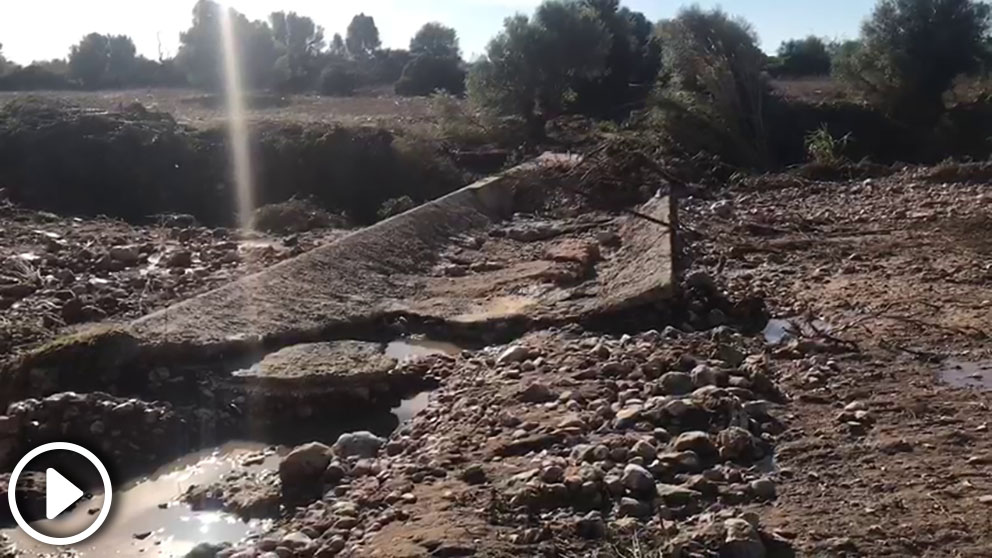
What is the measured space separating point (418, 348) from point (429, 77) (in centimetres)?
2915

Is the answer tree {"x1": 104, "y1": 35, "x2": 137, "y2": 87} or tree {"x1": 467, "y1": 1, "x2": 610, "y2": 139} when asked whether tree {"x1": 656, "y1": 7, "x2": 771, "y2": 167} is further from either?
tree {"x1": 104, "y1": 35, "x2": 137, "y2": 87}

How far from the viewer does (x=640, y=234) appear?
9.12 metres

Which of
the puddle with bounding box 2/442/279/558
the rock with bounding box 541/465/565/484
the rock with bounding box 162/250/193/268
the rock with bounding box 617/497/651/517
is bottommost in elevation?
the puddle with bounding box 2/442/279/558

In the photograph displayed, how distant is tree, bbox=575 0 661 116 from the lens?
76.0 ft

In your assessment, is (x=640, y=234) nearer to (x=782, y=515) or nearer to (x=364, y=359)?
(x=364, y=359)

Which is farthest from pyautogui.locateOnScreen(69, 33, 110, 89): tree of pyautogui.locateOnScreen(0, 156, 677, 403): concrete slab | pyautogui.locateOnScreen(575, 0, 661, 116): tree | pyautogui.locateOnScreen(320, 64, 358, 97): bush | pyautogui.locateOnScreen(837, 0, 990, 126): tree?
pyautogui.locateOnScreen(0, 156, 677, 403): concrete slab

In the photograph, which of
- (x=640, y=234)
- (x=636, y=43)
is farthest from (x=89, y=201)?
(x=636, y=43)

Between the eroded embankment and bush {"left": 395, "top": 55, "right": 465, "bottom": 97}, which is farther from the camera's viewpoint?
bush {"left": 395, "top": 55, "right": 465, "bottom": 97}

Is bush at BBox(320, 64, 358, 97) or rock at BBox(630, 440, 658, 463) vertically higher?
bush at BBox(320, 64, 358, 97)

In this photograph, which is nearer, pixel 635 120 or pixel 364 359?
pixel 364 359

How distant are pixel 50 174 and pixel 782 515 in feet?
42.9

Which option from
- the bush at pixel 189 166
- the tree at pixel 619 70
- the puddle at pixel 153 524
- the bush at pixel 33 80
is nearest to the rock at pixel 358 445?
the puddle at pixel 153 524

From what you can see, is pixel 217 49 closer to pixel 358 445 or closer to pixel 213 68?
pixel 213 68

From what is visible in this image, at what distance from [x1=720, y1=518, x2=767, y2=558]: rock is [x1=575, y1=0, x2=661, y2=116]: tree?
19.9m
